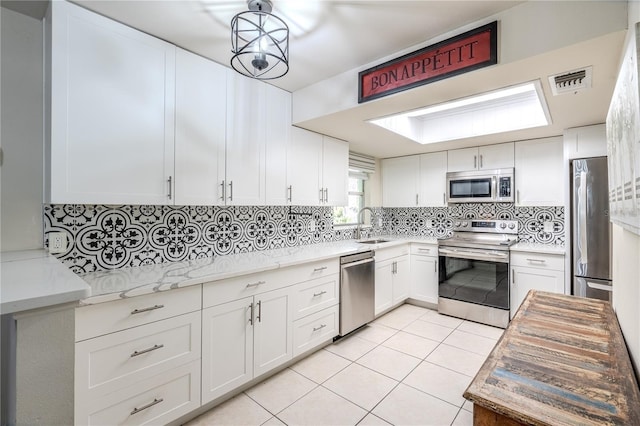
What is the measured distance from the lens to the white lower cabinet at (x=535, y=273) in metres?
2.91

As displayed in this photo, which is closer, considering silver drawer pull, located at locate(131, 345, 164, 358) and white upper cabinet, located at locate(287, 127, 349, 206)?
silver drawer pull, located at locate(131, 345, 164, 358)

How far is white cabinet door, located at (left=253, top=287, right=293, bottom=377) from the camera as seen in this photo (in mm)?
2092

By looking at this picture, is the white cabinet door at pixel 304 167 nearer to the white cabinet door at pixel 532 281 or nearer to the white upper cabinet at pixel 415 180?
the white upper cabinet at pixel 415 180

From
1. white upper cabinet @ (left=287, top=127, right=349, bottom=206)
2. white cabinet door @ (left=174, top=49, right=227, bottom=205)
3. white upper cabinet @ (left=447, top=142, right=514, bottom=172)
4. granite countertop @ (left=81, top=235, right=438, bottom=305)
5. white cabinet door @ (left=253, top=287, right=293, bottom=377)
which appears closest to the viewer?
granite countertop @ (left=81, top=235, right=438, bottom=305)

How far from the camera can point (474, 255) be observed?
Answer: 331cm

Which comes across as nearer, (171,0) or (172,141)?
(171,0)

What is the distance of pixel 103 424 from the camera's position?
56.8 inches

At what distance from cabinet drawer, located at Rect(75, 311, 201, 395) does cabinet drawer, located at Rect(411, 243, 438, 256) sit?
115 inches

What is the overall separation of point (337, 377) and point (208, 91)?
239cm

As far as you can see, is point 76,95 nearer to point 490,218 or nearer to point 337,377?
point 337,377

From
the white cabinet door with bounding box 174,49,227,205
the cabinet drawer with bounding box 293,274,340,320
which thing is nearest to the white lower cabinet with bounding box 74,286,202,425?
the white cabinet door with bounding box 174,49,227,205

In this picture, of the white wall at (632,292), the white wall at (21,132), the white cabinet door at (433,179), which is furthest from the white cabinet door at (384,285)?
the white wall at (21,132)

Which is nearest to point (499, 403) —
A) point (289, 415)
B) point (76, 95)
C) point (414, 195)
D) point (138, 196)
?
point (289, 415)

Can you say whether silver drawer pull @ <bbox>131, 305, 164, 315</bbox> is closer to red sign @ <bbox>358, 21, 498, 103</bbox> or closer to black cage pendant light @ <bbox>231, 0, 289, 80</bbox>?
black cage pendant light @ <bbox>231, 0, 289, 80</bbox>
